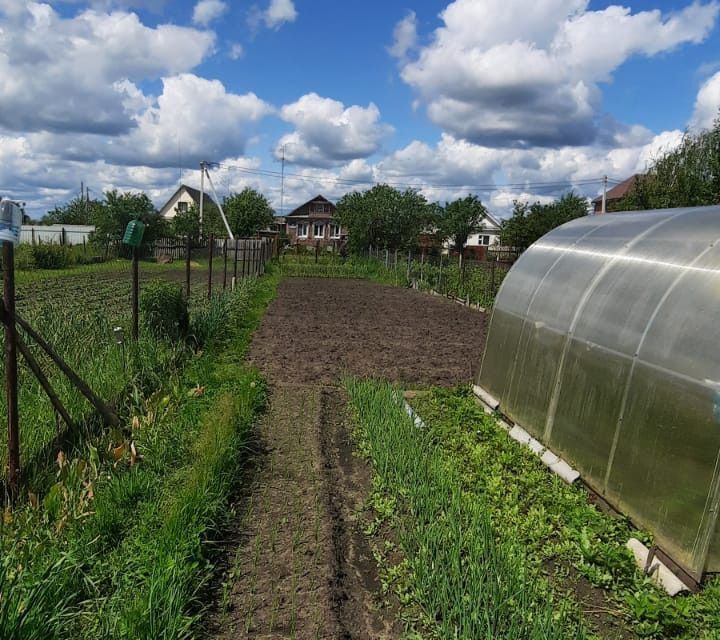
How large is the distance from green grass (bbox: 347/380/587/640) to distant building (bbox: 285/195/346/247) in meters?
65.1

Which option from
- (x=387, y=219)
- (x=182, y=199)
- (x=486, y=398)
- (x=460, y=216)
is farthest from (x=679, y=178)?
A: (x=182, y=199)

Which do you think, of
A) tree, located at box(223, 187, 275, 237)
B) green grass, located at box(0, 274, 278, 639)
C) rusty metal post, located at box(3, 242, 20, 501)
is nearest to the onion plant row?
green grass, located at box(0, 274, 278, 639)

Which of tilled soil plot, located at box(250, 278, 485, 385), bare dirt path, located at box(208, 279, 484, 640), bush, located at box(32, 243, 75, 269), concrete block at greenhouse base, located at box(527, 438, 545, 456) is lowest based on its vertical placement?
bare dirt path, located at box(208, 279, 484, 640)

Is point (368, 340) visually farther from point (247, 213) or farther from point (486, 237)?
point (486, 237)

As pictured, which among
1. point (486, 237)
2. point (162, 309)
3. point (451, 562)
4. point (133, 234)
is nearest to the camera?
point (451, 562)

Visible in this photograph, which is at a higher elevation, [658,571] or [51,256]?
[51,256]

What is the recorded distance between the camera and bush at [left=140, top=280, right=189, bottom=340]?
25.1 ft

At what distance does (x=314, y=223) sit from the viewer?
69.9 meters

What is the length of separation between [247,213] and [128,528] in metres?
47.6

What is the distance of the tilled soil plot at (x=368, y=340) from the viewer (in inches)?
335

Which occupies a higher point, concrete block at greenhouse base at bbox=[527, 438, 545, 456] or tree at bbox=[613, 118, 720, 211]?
tree at bbox=[613, 118, 720, 211]

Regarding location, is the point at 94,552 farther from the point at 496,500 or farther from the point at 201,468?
the point at 496,500

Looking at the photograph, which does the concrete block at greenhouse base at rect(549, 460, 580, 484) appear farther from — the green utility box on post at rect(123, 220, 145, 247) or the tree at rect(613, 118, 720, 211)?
the tree at rect(613, 118, 720, 211)

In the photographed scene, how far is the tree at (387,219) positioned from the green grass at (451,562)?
34197 millimetres
